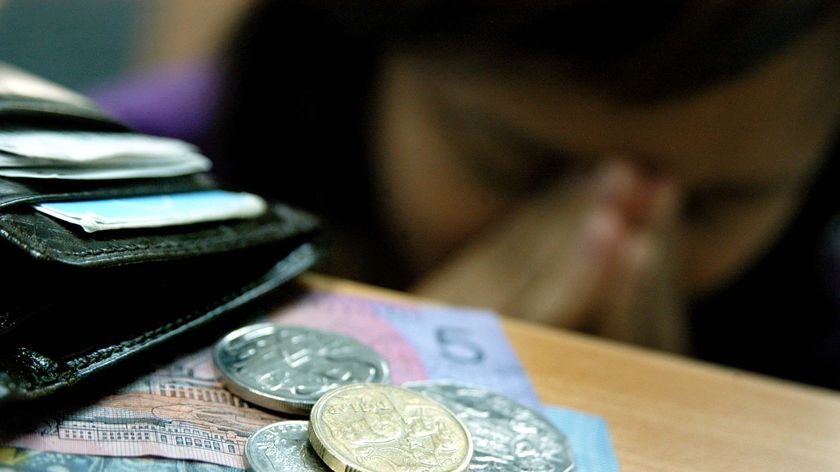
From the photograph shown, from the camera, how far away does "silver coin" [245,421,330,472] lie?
377 mm

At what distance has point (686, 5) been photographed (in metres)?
0.94

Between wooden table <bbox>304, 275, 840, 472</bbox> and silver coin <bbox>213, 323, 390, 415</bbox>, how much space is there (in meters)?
0.15

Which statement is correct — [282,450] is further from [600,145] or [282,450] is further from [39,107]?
[600,145]

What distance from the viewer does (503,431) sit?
1.55 feet

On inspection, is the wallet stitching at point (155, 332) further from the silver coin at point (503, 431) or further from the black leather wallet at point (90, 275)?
the silver coin at point (503, 431)

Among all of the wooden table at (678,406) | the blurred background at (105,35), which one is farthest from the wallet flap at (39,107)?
the blurred background at (105,35)

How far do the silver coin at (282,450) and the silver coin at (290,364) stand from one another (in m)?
0.04

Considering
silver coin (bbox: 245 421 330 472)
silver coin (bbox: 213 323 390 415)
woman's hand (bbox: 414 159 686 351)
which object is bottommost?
woman's hand (bbox: 414 159 686 351)

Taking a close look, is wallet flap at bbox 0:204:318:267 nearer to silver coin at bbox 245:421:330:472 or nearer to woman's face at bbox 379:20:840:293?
silver coin at bbox 245:421:330:472

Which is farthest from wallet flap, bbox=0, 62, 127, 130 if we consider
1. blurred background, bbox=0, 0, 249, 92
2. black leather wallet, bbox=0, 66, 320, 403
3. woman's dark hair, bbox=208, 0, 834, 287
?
blurred background, bbox=0, 0, 249, 92

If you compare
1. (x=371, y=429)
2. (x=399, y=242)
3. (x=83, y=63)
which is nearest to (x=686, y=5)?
(x=399, y=242)

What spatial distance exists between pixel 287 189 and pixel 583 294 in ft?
1.62

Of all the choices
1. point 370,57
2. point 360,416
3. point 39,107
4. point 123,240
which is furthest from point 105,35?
point 360,416

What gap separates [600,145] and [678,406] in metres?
0.52
